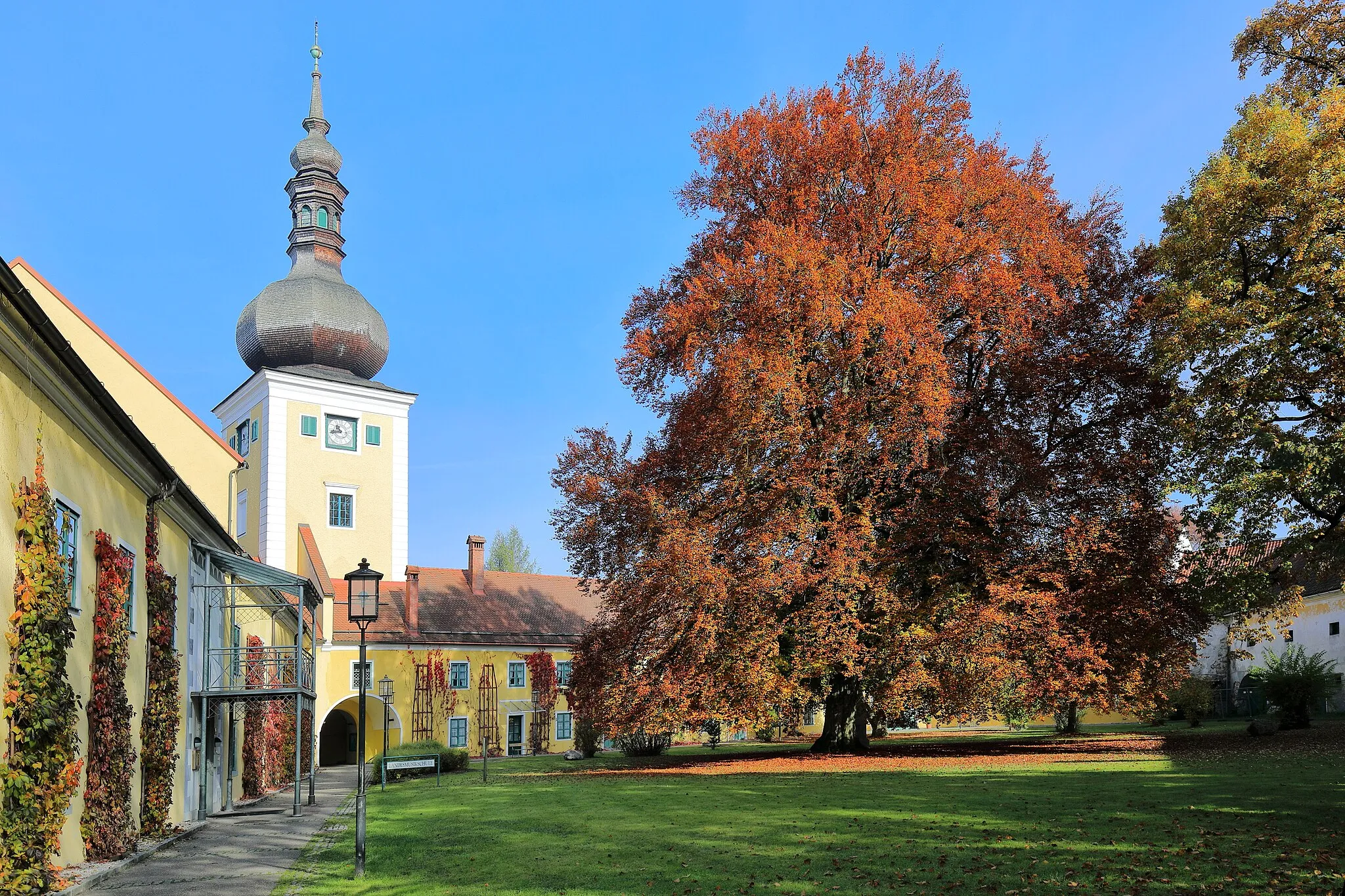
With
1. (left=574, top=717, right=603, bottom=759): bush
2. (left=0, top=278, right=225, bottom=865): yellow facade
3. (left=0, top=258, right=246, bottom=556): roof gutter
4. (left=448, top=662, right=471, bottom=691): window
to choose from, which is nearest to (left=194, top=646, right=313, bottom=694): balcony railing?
(left=0, top=278, right=225, bottom=865): yellow facade

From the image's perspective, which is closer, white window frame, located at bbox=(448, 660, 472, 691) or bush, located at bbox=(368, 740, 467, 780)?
bush, located at bbox=(368, 740, 467, 780)

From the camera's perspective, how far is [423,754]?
103 feet

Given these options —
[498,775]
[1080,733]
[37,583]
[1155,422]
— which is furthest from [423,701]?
[37,583]

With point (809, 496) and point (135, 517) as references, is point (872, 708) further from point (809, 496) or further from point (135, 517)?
point (135, 517)

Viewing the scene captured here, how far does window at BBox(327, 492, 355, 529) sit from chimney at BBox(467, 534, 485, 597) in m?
5.52

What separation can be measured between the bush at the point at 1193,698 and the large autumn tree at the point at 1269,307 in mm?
17028

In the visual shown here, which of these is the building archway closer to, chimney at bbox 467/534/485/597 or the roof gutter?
chimney at bbox 467/534/485/597

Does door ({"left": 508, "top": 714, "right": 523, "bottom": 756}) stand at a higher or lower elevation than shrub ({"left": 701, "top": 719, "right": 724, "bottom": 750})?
lower

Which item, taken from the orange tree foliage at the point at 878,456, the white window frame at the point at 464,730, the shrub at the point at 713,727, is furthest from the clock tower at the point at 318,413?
the orange tree foliage at the point at 878,456

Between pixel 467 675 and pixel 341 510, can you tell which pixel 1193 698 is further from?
pixel 341 510

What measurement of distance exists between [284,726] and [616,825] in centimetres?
2083

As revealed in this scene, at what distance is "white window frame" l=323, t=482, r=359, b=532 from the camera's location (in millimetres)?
50625

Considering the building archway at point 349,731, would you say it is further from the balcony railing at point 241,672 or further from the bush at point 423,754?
the balcony railing at point 241,672

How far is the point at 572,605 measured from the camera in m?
55.2
